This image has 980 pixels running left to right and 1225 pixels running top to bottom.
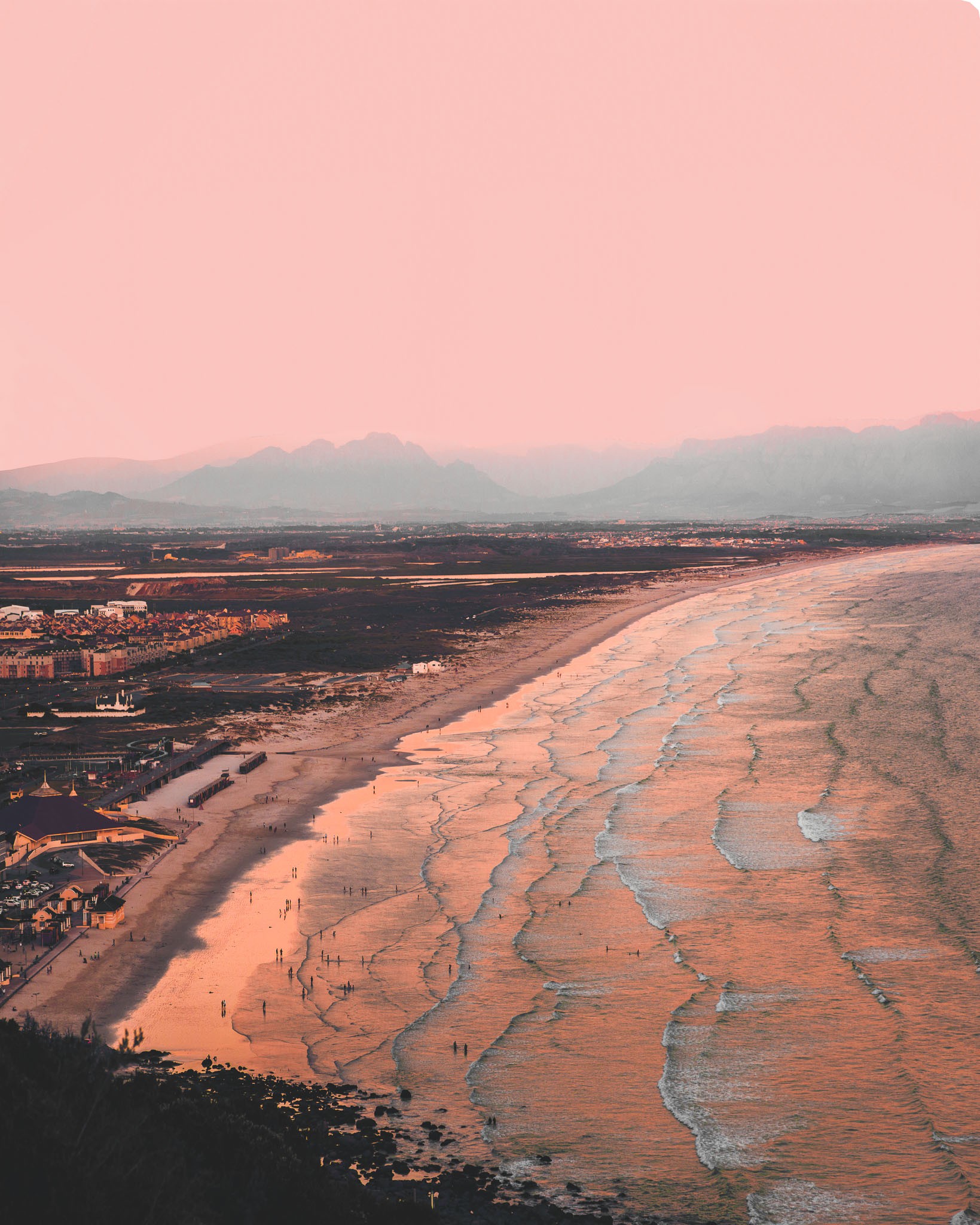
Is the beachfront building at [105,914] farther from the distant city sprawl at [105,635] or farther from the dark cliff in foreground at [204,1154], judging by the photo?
the distant city sprawl at [105,635]

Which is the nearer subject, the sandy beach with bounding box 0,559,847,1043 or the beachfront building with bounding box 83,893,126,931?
the sandy beach with bounding box 0,559,847,1043

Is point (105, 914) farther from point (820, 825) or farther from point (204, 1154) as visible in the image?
point (820, 825)

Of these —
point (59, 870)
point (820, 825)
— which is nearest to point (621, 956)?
point (820, 825)

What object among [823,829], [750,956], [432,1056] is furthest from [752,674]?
[432,1056]

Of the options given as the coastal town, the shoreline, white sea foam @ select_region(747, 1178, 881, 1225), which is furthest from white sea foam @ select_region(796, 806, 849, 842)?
the coastal town

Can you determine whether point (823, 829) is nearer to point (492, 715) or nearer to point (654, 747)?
point (654, 747)

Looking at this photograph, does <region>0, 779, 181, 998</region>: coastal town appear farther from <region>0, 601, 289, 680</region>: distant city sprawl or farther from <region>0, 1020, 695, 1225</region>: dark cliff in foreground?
<region>0, 601, 289, 680</region>: distant city sprawl

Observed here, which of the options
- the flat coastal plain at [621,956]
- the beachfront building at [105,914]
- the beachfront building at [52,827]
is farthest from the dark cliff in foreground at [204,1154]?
the beachfront building at [52,827]
